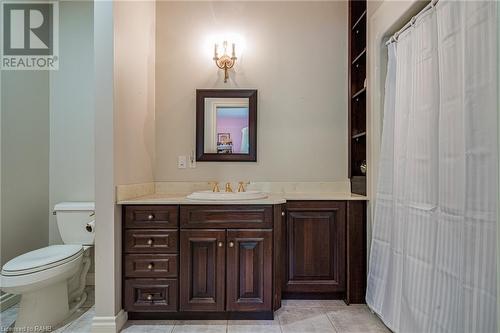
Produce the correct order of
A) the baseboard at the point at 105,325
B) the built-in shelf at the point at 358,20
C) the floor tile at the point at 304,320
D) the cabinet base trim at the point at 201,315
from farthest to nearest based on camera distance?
the built-in shelf at the point at 358,20, the cabinet base trim at the point at 201,315, the floor tile at the point at 304,320, the baseboard at the point at 105,325

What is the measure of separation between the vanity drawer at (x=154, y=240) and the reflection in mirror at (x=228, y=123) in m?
0.92

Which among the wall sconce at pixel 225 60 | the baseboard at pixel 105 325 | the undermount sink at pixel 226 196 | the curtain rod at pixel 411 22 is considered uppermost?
the wall sconce at pixel 225 60

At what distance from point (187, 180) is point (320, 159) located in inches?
47.9

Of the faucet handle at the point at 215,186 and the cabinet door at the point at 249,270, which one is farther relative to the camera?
the faucet handle at the point at 215,186

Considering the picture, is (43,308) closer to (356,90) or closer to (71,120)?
(71,120)

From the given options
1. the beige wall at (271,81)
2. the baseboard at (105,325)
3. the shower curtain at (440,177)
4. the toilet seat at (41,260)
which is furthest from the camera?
the beige wall at (271,81)

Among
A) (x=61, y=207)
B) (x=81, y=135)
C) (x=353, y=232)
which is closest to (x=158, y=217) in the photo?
(x=61, y=207)

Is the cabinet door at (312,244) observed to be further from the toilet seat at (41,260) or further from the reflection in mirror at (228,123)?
the toilet seat at (41,260)

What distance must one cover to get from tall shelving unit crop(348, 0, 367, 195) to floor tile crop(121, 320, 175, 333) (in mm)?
1789

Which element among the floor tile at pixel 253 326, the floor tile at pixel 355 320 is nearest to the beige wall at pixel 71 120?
the floor tile at pixel 253 326

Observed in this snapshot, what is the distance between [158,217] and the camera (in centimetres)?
214

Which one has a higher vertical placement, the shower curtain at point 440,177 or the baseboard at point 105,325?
the shower curtain at point 440,177

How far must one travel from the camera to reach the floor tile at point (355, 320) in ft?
6.77

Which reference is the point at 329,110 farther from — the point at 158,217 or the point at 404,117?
the point at 158,217
